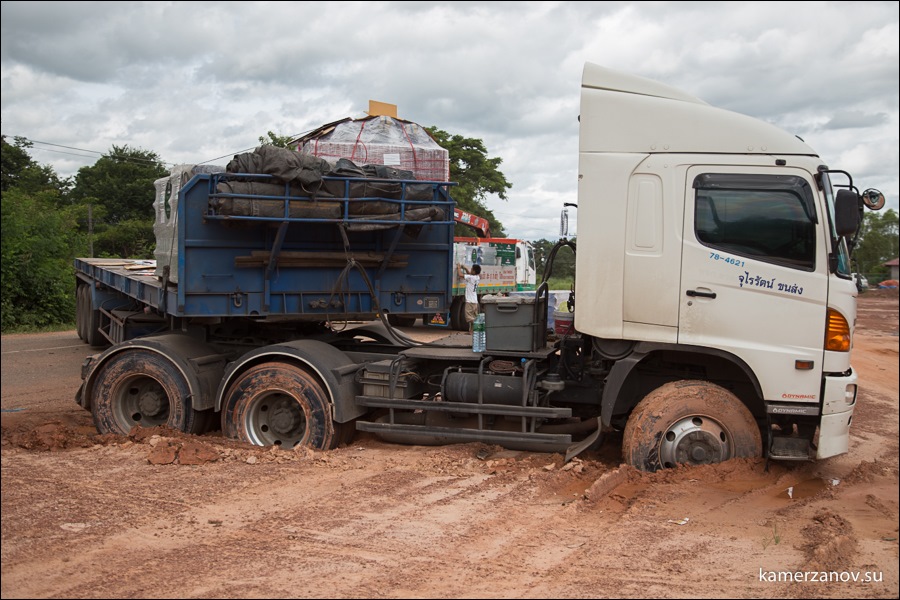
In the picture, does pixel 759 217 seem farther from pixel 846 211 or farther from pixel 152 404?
pixel 152 404

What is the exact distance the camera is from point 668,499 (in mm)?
5676

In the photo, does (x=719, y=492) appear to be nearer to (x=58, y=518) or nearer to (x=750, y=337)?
(x=750, y=337)

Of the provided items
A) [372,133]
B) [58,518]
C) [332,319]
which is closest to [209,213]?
[332,319]

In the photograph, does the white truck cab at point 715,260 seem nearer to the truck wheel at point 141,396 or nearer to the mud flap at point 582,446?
the mud flap at point 582,446

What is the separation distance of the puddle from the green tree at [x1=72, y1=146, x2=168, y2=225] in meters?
32.0

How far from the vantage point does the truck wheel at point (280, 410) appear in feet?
23.1

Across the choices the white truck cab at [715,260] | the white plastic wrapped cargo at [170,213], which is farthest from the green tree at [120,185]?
the white truck cab at [715,260]

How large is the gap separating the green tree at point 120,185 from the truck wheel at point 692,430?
31.2 m

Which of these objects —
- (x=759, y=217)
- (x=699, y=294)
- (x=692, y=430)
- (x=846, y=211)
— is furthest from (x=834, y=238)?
(x=692, y=430)

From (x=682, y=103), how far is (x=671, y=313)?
5.88ft

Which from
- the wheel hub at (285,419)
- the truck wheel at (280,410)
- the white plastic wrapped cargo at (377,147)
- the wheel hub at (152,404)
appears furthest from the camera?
the white plastic wrapped cargo at (377,147)

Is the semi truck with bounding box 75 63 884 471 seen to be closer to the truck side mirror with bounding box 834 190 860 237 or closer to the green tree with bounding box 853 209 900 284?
the truck side mirror with bounding box 834 190 860 237

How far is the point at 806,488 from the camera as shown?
19.9 ft

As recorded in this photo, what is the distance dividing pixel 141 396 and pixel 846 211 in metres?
6.72
